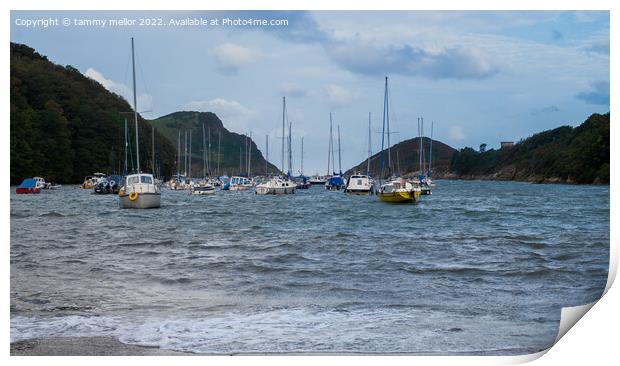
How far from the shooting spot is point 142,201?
28.4 m

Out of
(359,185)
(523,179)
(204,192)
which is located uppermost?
(523,179)

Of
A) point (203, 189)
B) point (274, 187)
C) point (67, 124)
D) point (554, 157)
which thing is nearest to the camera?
point (67, 124)

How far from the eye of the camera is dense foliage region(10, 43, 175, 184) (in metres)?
26.0

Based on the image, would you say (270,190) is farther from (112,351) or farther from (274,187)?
(112,351)

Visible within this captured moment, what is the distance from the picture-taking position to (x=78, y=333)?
736 centimetres

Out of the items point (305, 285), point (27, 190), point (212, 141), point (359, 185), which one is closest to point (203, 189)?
point (212, 141)

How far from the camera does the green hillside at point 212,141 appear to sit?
3859 centimetres

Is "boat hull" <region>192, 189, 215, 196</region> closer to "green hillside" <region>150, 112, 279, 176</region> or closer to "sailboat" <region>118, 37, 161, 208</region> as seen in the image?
"green hillside" <region>150, 112, 279, 176</region>

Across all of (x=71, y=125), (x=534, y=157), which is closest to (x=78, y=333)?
(x=71, y=125)

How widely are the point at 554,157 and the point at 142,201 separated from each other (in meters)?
63.9

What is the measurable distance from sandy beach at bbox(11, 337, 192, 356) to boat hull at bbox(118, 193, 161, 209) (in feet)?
70.7

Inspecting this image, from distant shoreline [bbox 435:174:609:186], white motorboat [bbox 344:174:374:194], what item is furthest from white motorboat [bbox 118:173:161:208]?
distant shoreline [bbox 435:174:609:186]

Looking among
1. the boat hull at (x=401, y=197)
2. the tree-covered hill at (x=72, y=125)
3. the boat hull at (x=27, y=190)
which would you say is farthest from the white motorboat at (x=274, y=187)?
the boat hull at (x=27, y=190)

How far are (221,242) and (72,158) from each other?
2363 centimetres
